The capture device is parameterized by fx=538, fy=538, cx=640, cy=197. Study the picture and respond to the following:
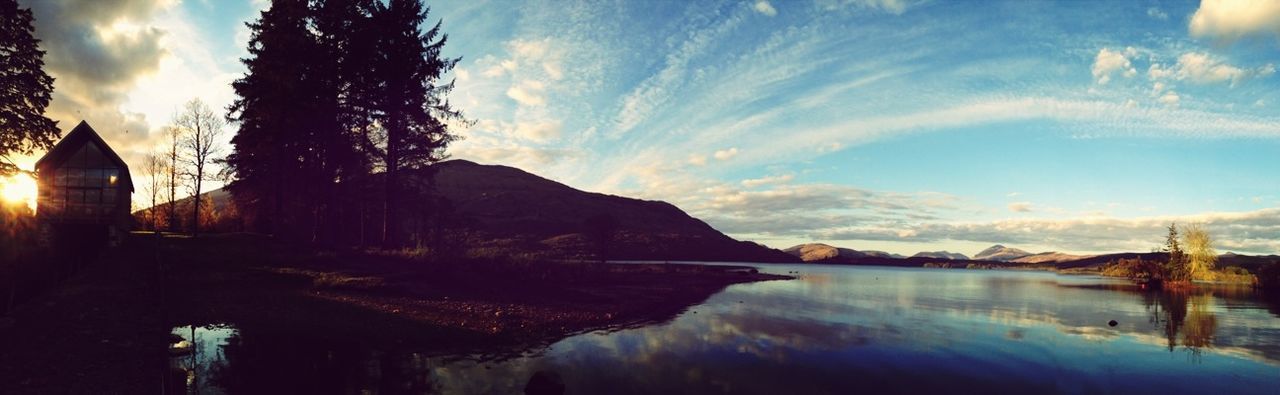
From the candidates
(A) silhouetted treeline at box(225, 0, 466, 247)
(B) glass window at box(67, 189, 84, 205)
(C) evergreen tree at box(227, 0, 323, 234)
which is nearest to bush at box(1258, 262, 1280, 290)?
(A) silhouetted treeline at box(225, 0, 466, 247)

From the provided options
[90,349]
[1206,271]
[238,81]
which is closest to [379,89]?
[238,81]

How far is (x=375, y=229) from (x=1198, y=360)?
6153 centimetres

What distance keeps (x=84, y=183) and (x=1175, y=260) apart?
15641cm

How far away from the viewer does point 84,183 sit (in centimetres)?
4612

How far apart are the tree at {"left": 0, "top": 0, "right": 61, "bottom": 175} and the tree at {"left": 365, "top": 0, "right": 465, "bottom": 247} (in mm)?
16439

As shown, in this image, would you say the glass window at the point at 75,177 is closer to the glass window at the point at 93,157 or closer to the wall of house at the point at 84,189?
the wall of house at the point at 84,189

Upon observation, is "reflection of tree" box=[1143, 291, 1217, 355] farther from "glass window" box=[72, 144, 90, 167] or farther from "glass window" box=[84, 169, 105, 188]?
"glass window" box=[72, 144, 90, 167]

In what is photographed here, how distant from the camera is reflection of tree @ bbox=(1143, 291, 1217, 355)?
29750mm

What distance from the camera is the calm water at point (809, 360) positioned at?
15.4 meters

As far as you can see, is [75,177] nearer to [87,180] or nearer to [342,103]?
[87,180]

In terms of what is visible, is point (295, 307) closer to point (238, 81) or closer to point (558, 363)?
point (558, 363)

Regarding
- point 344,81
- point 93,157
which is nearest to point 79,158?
point 93,157

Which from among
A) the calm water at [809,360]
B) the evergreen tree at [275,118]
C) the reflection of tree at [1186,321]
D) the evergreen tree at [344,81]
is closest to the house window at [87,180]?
the evergreen tree at [275,118]

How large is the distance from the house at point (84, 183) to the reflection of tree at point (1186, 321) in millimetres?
74147
